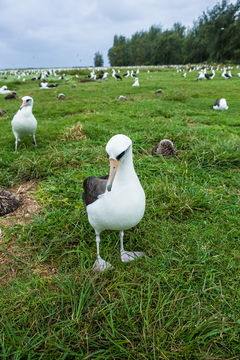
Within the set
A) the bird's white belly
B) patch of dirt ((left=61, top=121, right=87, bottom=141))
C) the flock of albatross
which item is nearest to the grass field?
the flock of albatross

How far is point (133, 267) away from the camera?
2.16 metres

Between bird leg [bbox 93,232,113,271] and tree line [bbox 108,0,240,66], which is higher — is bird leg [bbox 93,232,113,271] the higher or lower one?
the lower one

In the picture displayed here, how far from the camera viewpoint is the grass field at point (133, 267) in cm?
158

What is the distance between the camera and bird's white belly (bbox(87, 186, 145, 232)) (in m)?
1.92

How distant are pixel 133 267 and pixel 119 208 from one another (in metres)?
0.65

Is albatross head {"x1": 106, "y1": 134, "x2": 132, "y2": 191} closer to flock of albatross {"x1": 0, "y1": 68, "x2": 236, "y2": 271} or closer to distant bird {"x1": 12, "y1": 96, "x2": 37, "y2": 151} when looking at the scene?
flock of albatross {"x1": 0, "y1": 68, "x2": 236, "y2": 271}

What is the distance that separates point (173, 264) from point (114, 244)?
2.18 ft

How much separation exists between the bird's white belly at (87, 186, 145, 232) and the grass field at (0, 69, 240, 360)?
475 mm

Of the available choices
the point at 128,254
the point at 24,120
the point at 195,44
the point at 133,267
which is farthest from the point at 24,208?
the point at 195,44

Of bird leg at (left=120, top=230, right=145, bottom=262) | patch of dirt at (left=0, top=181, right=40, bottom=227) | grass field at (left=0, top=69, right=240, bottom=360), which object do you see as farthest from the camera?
patch of dirt at (left=0, top=181, right=40, bottom=227)

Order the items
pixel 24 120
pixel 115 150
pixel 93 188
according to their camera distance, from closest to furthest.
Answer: pixel 115 150 → pixel 93 188 → pixel 24 120

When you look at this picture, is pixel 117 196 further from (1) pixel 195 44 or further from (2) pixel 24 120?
(1) pixel 195 44

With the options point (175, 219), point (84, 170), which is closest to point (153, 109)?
point (84, 170)

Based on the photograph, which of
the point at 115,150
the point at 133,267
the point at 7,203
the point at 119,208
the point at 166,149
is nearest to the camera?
the point at 115,150
